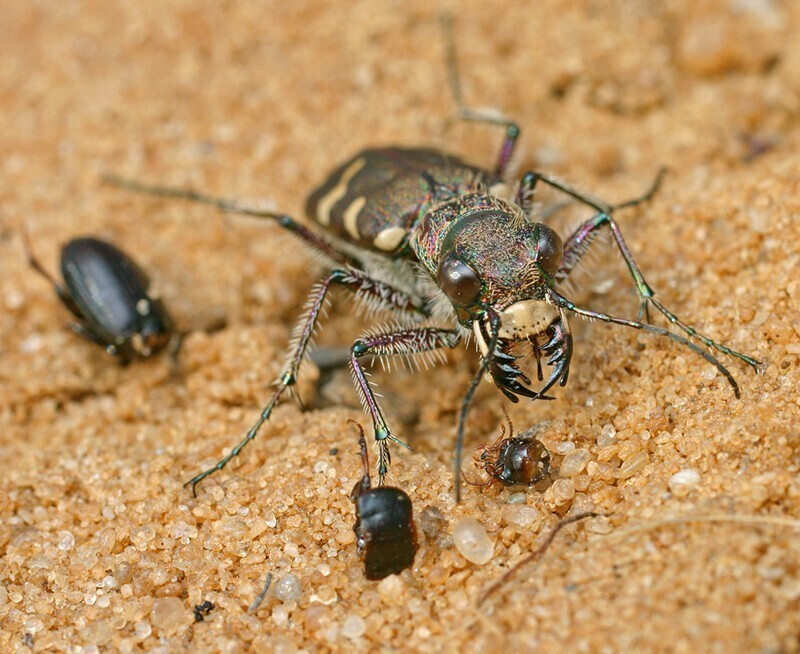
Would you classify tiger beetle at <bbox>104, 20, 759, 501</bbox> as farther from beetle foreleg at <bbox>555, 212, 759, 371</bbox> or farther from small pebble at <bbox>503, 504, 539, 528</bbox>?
small pebble at <bbox>503, 504, 539, 528</bbox>

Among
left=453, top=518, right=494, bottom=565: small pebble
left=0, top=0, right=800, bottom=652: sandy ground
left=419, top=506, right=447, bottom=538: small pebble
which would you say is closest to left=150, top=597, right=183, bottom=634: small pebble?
left=0, top=0, right=800, bottom=652: sandy ground

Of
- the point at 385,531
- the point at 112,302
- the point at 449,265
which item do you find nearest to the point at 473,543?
the point at 385,531

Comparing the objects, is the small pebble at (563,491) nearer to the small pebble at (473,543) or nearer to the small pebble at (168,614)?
the small pebble at (473,543)

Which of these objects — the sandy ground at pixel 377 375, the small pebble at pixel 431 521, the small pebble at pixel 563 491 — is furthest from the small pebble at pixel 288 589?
the small pebble at pixel 563 491

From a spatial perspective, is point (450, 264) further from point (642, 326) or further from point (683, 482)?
point (683, 482)

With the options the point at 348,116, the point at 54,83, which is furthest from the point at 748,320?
the point at 54,83

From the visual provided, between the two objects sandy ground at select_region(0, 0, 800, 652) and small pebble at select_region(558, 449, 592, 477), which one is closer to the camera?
sandy ground at select_region(0, 0, 800, 652)

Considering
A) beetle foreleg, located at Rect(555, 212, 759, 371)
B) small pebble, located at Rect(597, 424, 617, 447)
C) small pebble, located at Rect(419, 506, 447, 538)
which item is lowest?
small pebble, located at Rect(419, 506, 447, 538)
